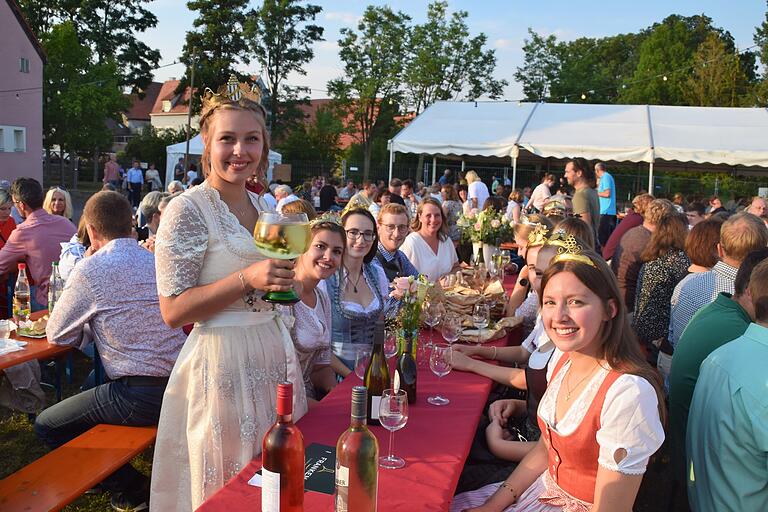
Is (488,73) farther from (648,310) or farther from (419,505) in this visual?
(419,505)

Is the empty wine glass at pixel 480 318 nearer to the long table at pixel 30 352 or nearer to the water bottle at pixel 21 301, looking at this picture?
the long table at pixel 30 352

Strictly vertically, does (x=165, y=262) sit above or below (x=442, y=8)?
below

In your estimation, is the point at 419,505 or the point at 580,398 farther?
the point at 580,398

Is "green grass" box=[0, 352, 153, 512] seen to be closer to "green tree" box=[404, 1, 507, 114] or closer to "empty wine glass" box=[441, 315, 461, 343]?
"empty wine glass" box=[441, 315, 461, 343]

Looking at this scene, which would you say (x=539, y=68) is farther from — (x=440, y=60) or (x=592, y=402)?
(x=592, y=402)

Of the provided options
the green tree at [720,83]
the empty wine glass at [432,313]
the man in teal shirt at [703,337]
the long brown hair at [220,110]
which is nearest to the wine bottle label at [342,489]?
the long brown hair at [220,110]

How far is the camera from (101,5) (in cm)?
3891

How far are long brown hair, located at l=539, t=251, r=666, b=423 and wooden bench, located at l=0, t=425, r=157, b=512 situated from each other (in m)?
2.08

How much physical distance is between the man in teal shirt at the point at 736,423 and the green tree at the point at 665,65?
111 ft

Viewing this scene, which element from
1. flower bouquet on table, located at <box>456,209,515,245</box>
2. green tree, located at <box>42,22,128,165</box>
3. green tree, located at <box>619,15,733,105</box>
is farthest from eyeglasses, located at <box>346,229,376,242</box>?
green tree, located at <box>619,15,733,105</box>

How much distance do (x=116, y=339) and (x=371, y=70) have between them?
120ft

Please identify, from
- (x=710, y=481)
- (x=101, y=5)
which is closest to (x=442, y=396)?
(x=710, y=481)

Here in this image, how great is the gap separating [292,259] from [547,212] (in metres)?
5.61

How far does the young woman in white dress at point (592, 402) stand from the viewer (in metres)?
1.80
